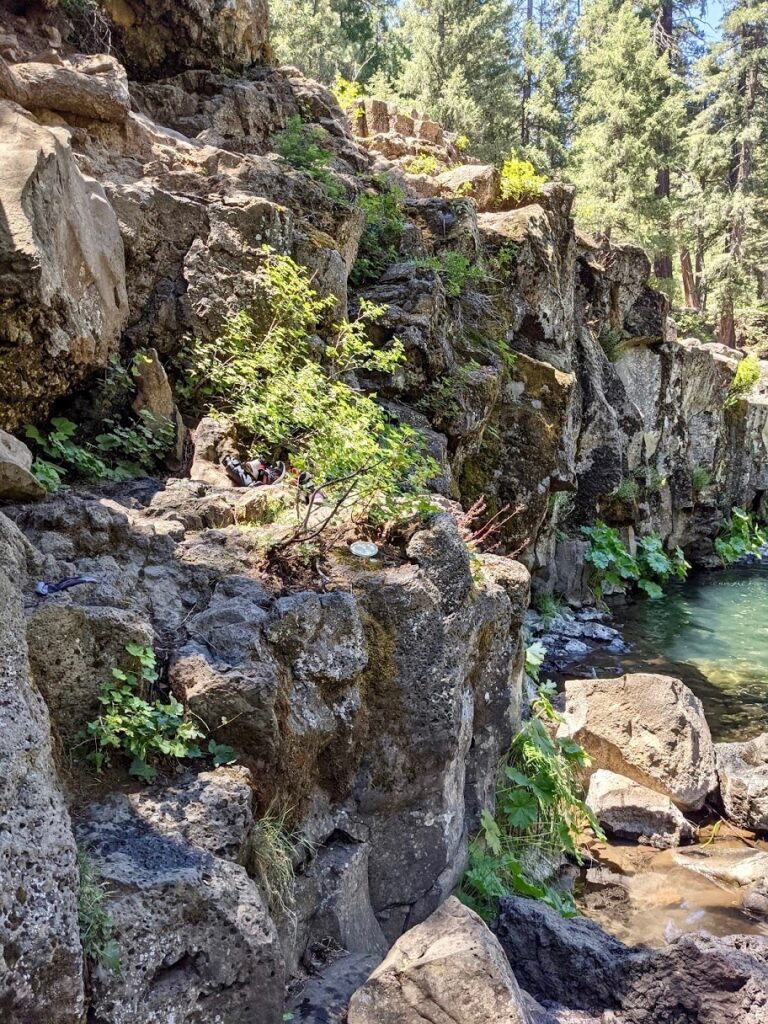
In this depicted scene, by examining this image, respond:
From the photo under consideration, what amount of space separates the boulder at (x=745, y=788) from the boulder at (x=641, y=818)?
61 cm

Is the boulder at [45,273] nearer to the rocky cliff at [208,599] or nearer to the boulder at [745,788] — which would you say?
the rocky cliff at [208,599]

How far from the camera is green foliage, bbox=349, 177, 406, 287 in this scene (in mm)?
8797

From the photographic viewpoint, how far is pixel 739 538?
21.5 meters

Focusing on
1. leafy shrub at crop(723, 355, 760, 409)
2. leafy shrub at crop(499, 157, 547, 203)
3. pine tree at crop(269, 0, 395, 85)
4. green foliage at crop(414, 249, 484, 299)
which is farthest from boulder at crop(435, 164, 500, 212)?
pine tree at crop(269, 0, 395, 85)

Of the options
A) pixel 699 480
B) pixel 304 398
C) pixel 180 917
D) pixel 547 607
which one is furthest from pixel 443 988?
pixel 699 480

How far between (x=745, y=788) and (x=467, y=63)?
24942 millimetres

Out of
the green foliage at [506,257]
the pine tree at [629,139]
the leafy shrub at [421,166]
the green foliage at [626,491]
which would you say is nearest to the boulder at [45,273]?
the green foliage at [506,257]

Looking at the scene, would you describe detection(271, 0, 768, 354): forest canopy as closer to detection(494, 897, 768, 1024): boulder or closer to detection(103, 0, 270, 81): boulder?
detection(103, 0, 270, 81): boulder

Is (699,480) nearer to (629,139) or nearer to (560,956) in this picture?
(629,139)

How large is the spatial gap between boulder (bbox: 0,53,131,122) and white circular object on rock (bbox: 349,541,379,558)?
5.75m

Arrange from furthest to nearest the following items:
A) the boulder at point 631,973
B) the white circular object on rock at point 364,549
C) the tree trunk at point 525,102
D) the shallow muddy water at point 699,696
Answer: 1. the tree trunk at point 525,102
2. the shallow muddy water at point 699,696
3. the white circular object on rock at point 364,549
4. the boulder at point 631,973

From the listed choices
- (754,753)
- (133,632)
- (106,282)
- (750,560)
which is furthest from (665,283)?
(133,632)

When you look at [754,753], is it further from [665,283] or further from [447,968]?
[665,283]

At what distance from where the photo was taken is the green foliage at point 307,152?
29.7ft
